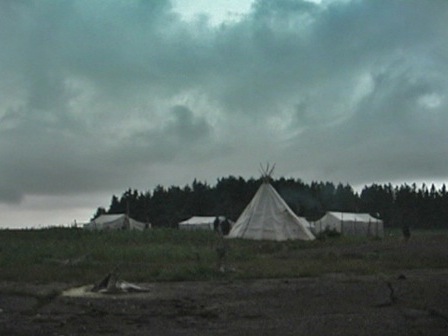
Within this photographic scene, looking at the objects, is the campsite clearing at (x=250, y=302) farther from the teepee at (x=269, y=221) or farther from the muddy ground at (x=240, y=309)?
the teepee at (x=269, y=221)

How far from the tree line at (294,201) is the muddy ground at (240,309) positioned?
193 ft

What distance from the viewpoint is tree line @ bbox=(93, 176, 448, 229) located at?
78312mm

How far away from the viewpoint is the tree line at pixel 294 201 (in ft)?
257

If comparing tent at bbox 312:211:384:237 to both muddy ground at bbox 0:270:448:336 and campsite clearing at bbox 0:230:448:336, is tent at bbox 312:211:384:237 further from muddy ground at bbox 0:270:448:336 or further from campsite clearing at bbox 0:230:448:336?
muddy ground at bbox 0:270:448:336

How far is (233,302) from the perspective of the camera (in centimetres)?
1095

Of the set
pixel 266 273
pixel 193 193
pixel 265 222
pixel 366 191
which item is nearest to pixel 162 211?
pixel 193 193

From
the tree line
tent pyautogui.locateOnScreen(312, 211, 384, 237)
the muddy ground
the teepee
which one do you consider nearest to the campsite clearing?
the muddy ground

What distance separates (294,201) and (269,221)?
40.0m

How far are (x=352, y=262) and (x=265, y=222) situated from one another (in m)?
15.7

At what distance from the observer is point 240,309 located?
1010 centimetres

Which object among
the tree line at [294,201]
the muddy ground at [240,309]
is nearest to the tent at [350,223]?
the tree line at [294,201]

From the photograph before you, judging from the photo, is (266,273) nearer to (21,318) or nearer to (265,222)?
(21,318)

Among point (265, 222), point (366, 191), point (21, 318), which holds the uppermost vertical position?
point (366, 191)

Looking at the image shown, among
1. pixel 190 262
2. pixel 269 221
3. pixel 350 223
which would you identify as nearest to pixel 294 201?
pixel 350 223
